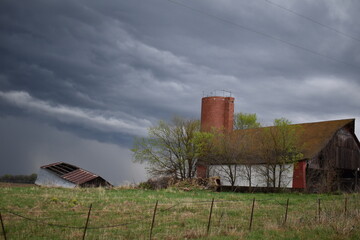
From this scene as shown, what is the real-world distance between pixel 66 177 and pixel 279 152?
20.3m

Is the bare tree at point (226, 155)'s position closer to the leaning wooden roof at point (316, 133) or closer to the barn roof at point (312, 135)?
the barn roof at point (312, 135)

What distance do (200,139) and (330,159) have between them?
1476 cm

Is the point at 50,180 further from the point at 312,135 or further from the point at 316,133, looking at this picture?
the point at 316,133

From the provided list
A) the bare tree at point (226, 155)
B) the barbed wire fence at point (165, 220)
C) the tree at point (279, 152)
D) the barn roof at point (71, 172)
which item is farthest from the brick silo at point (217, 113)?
the barbed wire fence at point (165, 220)

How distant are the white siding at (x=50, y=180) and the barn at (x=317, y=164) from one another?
1691 cm

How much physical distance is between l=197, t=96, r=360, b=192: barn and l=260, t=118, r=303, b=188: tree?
16.2 inches

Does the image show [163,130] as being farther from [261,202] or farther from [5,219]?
[5,219]

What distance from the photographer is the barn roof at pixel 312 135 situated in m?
35.5

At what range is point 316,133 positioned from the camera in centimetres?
3781

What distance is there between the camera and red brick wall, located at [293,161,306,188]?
3378 cm

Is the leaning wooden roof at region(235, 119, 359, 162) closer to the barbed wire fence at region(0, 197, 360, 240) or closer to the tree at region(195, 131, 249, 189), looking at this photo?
the tree at region(195, 131, 249, 189)

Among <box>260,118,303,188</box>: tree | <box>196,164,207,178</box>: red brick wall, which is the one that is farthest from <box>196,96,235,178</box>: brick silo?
<box>260,118,303,188</box>: tree

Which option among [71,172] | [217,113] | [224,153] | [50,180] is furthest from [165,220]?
[217,113]

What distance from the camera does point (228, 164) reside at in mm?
40031
